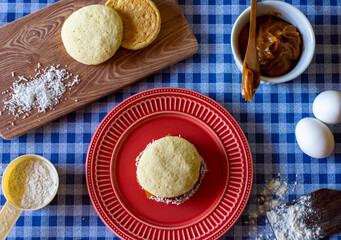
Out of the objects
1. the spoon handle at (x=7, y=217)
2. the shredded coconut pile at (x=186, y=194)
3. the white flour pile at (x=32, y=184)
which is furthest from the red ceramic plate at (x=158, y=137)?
the spoon handle at (x=7, y=217)

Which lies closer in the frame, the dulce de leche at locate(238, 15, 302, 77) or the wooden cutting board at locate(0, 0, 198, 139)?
the dulce de leche at locate(238, 15, 302, 77)

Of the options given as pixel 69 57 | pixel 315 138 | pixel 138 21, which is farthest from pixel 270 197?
pixel 69 57

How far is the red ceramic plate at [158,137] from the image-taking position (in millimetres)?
1430

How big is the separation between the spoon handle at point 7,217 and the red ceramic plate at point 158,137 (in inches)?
11.0

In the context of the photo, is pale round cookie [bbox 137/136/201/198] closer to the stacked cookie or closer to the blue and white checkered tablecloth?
the blue and white checkered tablecloth

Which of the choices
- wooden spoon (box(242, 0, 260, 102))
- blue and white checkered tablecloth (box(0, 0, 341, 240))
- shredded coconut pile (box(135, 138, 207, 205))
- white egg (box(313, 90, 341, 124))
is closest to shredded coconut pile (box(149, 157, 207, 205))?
shredded coconut pile (box(135, 138, 207, 205))

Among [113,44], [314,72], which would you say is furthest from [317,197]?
[113,44]

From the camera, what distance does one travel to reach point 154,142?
1399 mm

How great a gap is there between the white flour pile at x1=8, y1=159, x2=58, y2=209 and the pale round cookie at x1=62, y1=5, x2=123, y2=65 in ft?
1.44

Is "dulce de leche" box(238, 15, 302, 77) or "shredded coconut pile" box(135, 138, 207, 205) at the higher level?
"dulce de leche" box(238, 15, 302, 77)

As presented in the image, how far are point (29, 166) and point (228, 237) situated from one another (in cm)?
81

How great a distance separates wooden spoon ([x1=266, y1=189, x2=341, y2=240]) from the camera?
1442mm

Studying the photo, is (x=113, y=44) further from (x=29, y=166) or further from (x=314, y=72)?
(x=314, y=72)

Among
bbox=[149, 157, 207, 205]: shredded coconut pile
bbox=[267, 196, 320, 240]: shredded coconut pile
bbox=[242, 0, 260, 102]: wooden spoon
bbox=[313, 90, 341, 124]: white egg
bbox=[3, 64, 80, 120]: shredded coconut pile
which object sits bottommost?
bbox=[267, 196, 320, 240]: shredded coconut pile
